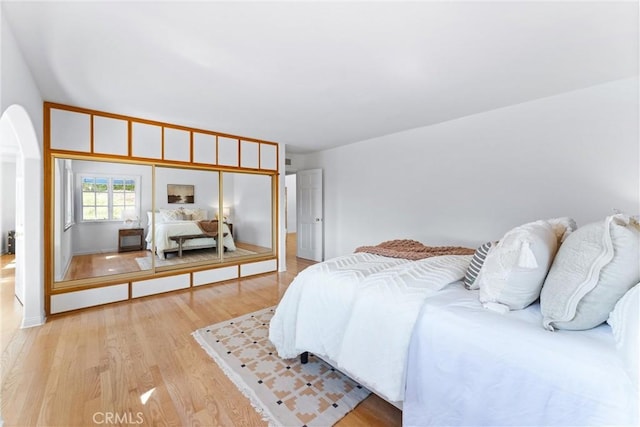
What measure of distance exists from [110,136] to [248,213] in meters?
2.26

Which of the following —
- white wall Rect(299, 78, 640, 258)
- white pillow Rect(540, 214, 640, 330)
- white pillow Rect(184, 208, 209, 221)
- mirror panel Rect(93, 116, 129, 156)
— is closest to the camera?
white pillow Rect(540, 214, 640, 330)

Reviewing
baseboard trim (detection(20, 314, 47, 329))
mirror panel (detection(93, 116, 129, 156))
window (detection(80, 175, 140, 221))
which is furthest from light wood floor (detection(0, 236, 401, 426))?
mirror panel (detection(93, 116, 129, 156))

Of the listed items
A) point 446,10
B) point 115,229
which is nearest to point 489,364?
point 446,10

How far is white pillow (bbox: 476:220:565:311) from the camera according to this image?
1309mm

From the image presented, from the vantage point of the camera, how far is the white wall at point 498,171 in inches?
105

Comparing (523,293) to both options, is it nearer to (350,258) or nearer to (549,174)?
(350,258)

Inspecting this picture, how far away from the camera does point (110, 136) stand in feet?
10.9

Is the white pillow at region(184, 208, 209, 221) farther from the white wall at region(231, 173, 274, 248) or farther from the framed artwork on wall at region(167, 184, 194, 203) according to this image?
the white wall at region(231, 173, 274, 248)

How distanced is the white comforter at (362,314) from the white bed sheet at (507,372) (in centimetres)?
10

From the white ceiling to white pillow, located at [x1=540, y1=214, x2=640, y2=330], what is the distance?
1425 millimetres

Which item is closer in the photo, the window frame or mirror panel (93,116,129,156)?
mirror panel (93,116,129,156)

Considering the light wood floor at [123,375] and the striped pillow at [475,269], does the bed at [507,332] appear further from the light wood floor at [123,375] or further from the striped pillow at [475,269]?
the light wood floor at [123,375]

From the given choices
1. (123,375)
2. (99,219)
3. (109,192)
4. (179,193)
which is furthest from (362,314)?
(99,219)

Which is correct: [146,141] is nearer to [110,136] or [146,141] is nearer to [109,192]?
[110,136]
